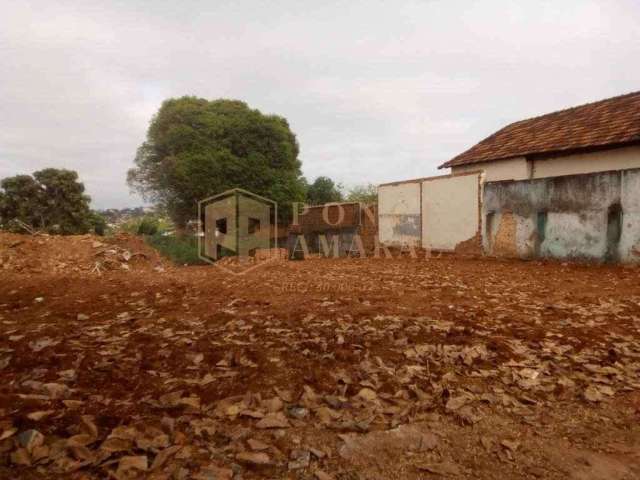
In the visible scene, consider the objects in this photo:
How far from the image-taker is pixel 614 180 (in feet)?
26.1

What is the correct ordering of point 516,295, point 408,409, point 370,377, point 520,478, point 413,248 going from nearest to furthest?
point 520,478 < point 408,409 < point 370,377 < point 516,295 < point 413,248

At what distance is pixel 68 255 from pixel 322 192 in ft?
54.7

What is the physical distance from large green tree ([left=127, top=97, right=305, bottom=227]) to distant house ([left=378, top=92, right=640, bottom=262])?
7.36 m

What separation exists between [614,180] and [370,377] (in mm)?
8099

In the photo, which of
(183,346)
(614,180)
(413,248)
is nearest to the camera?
(183,346)

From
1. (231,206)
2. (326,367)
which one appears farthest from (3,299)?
(231,206)

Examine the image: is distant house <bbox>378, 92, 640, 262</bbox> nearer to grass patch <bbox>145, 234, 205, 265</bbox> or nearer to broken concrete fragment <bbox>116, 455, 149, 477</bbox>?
grass patch <bbox>145, 234, 205, 265</bbox>

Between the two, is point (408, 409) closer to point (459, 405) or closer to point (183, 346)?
point (459, 405)

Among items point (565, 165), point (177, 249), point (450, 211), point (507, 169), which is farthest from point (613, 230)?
point (177, 249)

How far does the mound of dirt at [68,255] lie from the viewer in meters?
9.27

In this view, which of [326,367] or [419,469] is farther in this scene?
[326,367]

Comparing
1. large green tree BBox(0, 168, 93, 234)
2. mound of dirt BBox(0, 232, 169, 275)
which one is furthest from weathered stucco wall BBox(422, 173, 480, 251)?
large green tree BBox(0, 168, 93, 234)

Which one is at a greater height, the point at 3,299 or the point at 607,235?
the point at 607,235

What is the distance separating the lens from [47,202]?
18219mm
